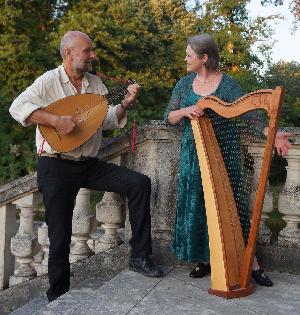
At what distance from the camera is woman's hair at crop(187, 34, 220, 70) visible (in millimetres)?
3398

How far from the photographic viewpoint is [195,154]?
137 inches

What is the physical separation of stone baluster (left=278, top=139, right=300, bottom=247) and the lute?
120cm

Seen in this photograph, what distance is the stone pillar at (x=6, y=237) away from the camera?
155 inches

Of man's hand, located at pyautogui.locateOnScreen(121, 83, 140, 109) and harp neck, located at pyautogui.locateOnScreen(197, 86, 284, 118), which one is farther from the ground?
man's hand, located at pyautogui.locateOnScreen(121, 83, 140, 109)

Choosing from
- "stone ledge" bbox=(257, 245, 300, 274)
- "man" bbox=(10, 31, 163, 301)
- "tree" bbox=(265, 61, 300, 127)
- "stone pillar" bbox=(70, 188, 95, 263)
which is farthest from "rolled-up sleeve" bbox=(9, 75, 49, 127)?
"tree" bbox=(265, 61, 300, 127)

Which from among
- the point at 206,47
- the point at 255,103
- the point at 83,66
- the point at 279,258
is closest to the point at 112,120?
the point at 83,66

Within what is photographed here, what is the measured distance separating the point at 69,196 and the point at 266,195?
4.38ft

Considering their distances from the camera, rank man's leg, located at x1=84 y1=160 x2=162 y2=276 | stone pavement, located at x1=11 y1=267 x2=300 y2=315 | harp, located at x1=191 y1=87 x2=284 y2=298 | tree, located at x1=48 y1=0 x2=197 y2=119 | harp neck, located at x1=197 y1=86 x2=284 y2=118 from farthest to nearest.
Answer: tree, located at x1=48 y1=0 x2=197 y2=119, man's leg, located at x1=84 y1=160 x2=162 y2=276, harp, located at x1=191 y1=87 x2=284 y2=298, stone pavement, located at x1=11 y1=267 x2=300 y2=315, harp neck, located at x1=197 y1=86 x2=284 y2=118

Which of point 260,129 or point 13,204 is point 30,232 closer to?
point 13,204

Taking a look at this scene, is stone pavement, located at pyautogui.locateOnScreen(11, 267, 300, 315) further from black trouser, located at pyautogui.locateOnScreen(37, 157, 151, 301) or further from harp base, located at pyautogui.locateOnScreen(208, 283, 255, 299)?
black trouser, located at pyautogui.locateOnScreen(37, 157, 151, 301)

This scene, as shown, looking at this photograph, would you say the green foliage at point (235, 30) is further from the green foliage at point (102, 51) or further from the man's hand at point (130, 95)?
the man's hand at point (130, 95)

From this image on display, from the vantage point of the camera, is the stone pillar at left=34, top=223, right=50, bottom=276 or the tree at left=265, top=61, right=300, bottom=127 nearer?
the stone pillar at left=34, top=223, right=50, bottom=276

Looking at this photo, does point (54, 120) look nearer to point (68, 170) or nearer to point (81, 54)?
point (68, 170)

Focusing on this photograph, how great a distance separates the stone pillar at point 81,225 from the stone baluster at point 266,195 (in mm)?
1148
